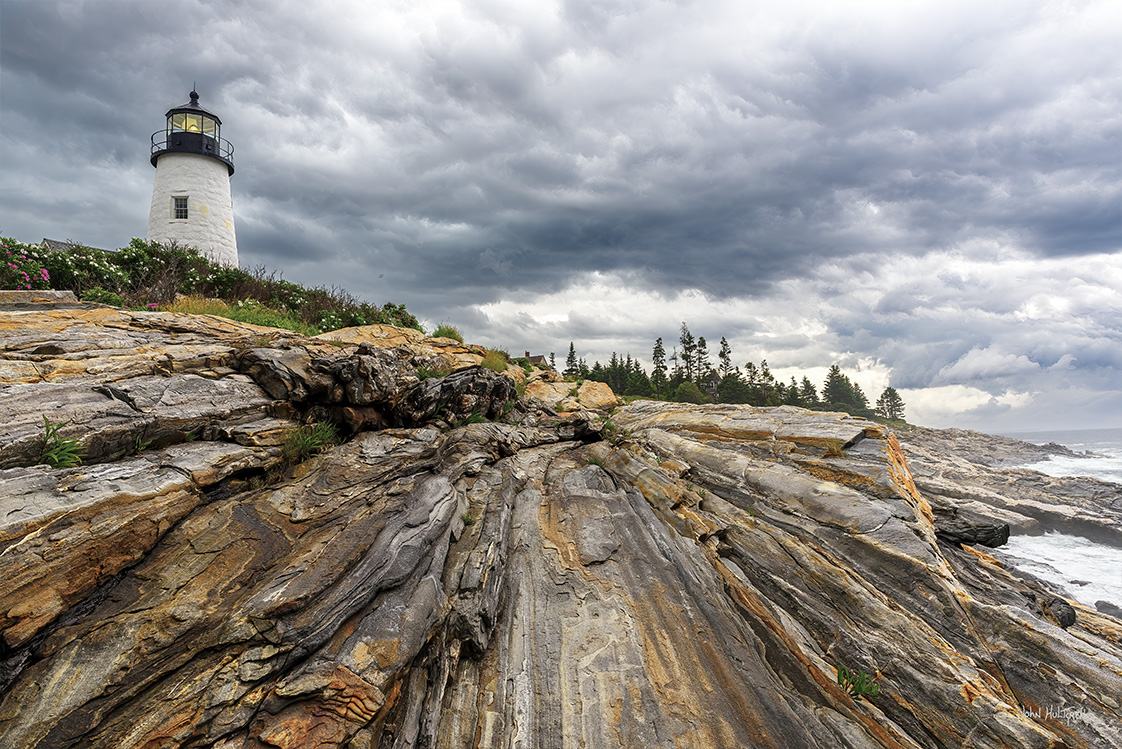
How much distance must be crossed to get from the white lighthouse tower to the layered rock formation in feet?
81.4

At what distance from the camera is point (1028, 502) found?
124ft

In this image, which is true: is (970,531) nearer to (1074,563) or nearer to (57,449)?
(57,449)

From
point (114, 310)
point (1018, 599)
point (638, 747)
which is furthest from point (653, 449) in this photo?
point (114, 310)

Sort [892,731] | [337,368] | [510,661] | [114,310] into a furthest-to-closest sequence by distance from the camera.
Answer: [114,310], [337,368], [510,661], [892,731]

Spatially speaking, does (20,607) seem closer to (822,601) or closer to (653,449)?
(822,601)

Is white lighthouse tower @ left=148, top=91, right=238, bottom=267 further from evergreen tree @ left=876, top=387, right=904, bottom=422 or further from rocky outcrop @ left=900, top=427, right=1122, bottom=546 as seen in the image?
evergreen tree @ left=876, top=387, right=904, bottom=422

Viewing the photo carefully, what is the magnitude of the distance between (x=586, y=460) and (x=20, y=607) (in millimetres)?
11049

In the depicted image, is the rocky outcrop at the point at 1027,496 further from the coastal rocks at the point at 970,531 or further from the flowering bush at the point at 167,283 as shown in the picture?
the flowering bush at the point at 167,283

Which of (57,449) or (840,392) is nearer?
(57,449)

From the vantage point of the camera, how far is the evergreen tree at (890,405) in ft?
393

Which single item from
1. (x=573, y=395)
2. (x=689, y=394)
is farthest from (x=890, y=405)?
(x=573, y=395)

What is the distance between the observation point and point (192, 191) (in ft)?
102

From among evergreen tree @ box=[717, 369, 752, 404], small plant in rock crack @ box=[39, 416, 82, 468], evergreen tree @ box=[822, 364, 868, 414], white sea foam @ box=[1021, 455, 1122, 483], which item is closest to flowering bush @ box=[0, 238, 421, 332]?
small plant in rock crack @ box=[39, 416, 82, 468]

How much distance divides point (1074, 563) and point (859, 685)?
114ft
